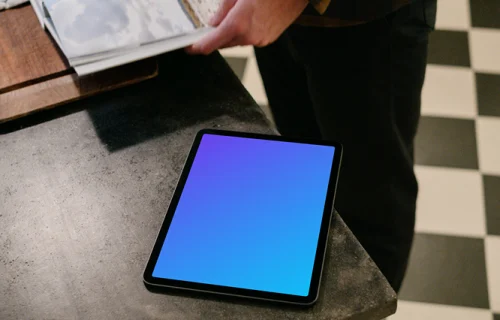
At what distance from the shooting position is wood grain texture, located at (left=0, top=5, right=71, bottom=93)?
2.83ft

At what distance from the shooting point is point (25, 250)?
70 cm

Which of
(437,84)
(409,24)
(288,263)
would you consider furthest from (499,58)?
(288,263)

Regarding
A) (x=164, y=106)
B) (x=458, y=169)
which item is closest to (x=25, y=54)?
(x=164, y=106)

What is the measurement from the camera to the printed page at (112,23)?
84 cm

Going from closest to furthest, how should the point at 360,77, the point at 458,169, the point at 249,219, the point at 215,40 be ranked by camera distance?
the point at 249,219, the point at 215,40, the point at 360,77, the point at 458,169

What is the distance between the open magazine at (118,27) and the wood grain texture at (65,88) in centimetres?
4

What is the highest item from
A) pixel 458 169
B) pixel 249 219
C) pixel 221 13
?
pixel 221 13

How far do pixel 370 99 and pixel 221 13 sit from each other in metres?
0.31

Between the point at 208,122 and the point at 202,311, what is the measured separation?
28 cm

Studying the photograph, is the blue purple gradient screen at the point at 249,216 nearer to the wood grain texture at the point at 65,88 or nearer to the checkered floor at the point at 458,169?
the wood grain texture at the point at 65,88

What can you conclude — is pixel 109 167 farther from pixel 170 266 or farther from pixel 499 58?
pixel 499 58

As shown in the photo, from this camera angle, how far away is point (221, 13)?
878 mm

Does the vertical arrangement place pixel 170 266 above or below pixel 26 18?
below

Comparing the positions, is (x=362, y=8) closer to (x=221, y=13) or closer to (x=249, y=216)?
(x=221, y=13)
